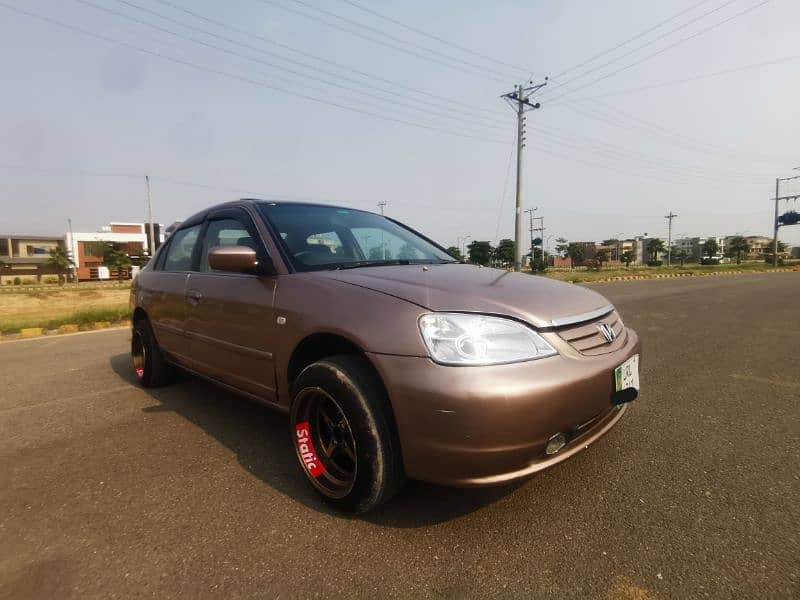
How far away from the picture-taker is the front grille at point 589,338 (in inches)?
74.5

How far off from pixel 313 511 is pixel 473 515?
27.8 inches

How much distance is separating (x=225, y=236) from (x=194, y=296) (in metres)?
0.46

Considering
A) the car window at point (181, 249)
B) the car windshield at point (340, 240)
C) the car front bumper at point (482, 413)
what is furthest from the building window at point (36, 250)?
the car front bumper at point (482, 413)

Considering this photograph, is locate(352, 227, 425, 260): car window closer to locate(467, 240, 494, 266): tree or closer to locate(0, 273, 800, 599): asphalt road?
locate(467, 240, 494, 266): tree

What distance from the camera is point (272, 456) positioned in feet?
8.37

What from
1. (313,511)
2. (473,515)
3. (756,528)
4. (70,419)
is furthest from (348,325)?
(70,419)

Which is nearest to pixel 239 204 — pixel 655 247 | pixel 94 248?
pixel 94 248

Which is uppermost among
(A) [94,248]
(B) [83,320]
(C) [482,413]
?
(A) [94,248]

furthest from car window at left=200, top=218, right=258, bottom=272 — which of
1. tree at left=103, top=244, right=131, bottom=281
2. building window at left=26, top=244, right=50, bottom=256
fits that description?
building window at left=26, top=244, right=50, bottom=256

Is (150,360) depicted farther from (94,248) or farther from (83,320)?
(94,248)

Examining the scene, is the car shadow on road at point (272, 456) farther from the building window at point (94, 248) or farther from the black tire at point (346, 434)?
the building window at point (94, 248)

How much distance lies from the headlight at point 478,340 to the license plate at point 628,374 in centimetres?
41

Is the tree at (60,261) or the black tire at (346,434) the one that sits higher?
the tree at (60,261)

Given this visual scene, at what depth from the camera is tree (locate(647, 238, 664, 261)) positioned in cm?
10106
